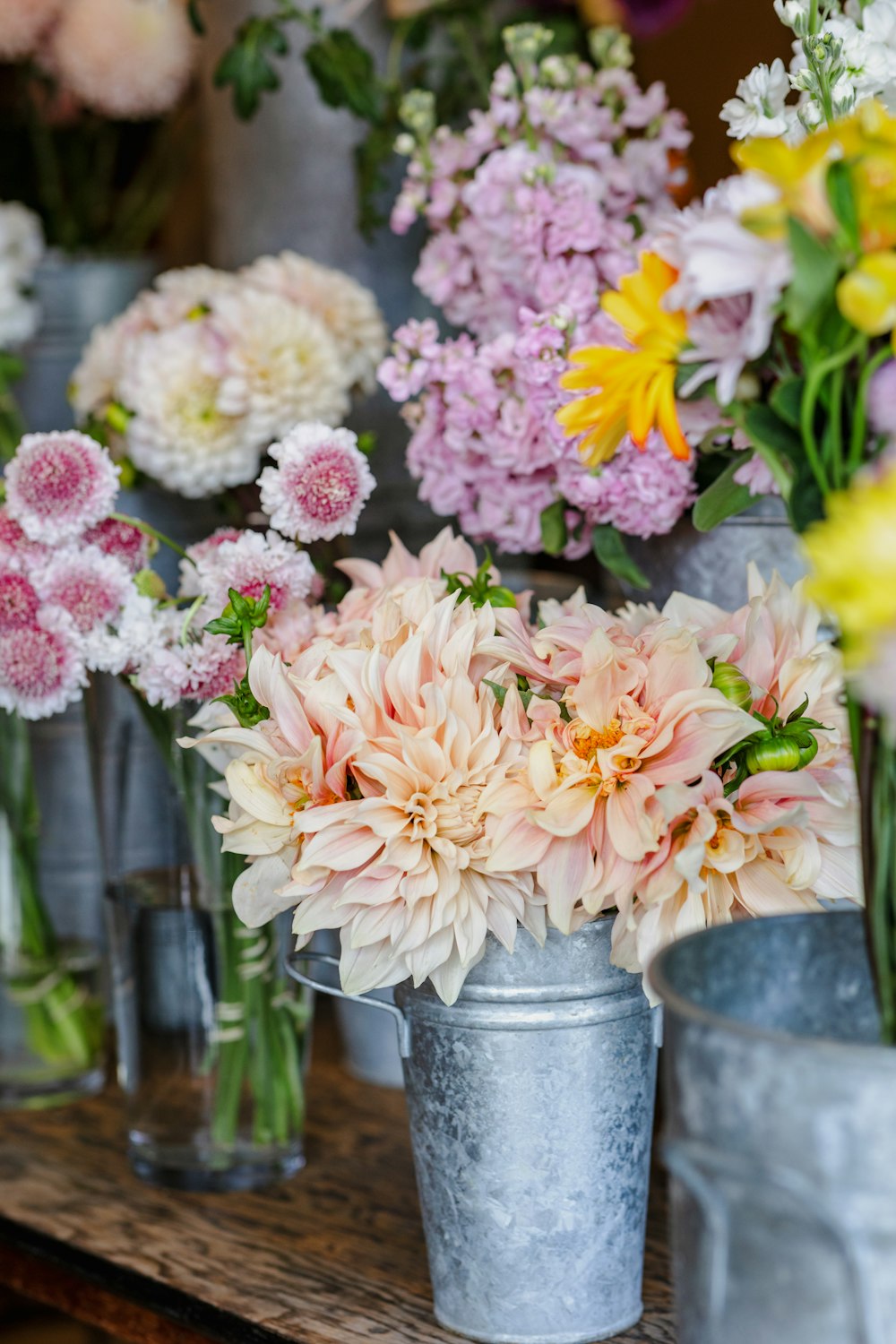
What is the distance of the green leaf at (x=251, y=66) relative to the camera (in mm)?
961

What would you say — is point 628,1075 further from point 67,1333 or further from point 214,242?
point 67,1333

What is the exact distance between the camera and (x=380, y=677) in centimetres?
60

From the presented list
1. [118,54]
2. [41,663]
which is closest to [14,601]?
[41,663]

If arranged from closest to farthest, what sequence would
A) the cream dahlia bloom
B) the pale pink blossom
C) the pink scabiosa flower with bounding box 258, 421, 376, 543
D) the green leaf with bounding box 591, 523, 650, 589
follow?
the cream dahlia bloom → the pink scabiosa flower with bounding box 258, 421, 376, 543 → the green leaf with bounding box 591, 523, 650, 589 → the pale pink blossom

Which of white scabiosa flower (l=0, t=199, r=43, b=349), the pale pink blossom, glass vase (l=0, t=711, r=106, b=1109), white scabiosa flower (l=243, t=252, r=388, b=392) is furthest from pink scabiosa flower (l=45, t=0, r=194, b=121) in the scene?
glass vase (l=0, t=711, r=106, b=1109)

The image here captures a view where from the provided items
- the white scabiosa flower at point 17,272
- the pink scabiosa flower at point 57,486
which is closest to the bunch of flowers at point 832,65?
the pink scabiosa flower at point 57,486

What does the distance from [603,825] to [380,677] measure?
0.10 meters

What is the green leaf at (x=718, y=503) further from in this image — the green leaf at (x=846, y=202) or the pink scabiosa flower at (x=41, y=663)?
the pink scabiosa flower at (x=41, y=663)

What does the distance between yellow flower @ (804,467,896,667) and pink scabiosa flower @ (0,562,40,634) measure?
460mm

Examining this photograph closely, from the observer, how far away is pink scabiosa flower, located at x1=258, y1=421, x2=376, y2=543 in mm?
690

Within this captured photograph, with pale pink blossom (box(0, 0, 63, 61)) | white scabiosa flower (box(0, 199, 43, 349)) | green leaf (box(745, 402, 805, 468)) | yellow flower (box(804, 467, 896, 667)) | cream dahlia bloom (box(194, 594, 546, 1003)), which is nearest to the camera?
yellow flower (box(804, 467, 896, 667))

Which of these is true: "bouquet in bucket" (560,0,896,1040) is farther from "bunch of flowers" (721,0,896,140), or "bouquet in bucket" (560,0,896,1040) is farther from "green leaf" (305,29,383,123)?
"green leaf" (305,29,383,123)

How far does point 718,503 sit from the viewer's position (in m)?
0.62

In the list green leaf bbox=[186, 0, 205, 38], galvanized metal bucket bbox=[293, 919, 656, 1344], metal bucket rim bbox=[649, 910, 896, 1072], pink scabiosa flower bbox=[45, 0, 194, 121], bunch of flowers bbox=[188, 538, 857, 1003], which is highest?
pink scabiosa flower bbox=[45, 0, 194, 121]
